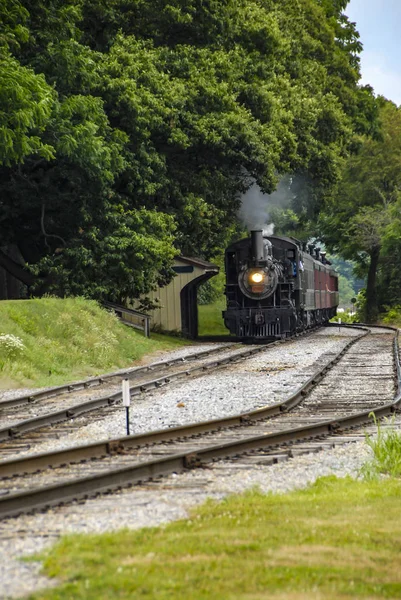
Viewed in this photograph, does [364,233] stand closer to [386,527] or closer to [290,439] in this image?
[290,439]

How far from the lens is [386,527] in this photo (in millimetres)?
7242

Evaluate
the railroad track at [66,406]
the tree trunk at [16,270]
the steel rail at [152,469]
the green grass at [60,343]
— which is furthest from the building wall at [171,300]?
the steel rail at [152,469]

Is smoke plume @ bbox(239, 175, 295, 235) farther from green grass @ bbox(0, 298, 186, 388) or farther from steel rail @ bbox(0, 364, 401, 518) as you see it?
steel rail @ bbox(0, 364, 401, 518)

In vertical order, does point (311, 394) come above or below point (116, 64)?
below

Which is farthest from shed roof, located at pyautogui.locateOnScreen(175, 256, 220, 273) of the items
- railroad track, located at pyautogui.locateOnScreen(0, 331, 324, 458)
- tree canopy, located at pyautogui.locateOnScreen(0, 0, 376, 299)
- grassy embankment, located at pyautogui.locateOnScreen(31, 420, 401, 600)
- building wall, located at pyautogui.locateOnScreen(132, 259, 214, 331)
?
grassy embankment, located at pyautogui.locateOnScreen(31, 420, 401, 600)

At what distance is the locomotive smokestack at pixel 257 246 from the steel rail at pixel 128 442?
18.8 m

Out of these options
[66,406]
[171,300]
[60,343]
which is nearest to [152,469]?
[66,406]

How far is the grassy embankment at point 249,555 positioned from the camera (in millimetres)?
5512

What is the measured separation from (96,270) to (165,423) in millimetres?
18593

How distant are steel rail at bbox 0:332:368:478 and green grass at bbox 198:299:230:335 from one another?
33198mm

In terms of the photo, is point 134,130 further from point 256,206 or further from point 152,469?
point 152,469

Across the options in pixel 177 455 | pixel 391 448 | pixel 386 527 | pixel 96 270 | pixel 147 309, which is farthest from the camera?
pixel 147 309

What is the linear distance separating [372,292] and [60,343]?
131 feet

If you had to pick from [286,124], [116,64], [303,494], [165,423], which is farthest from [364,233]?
[303,494]
